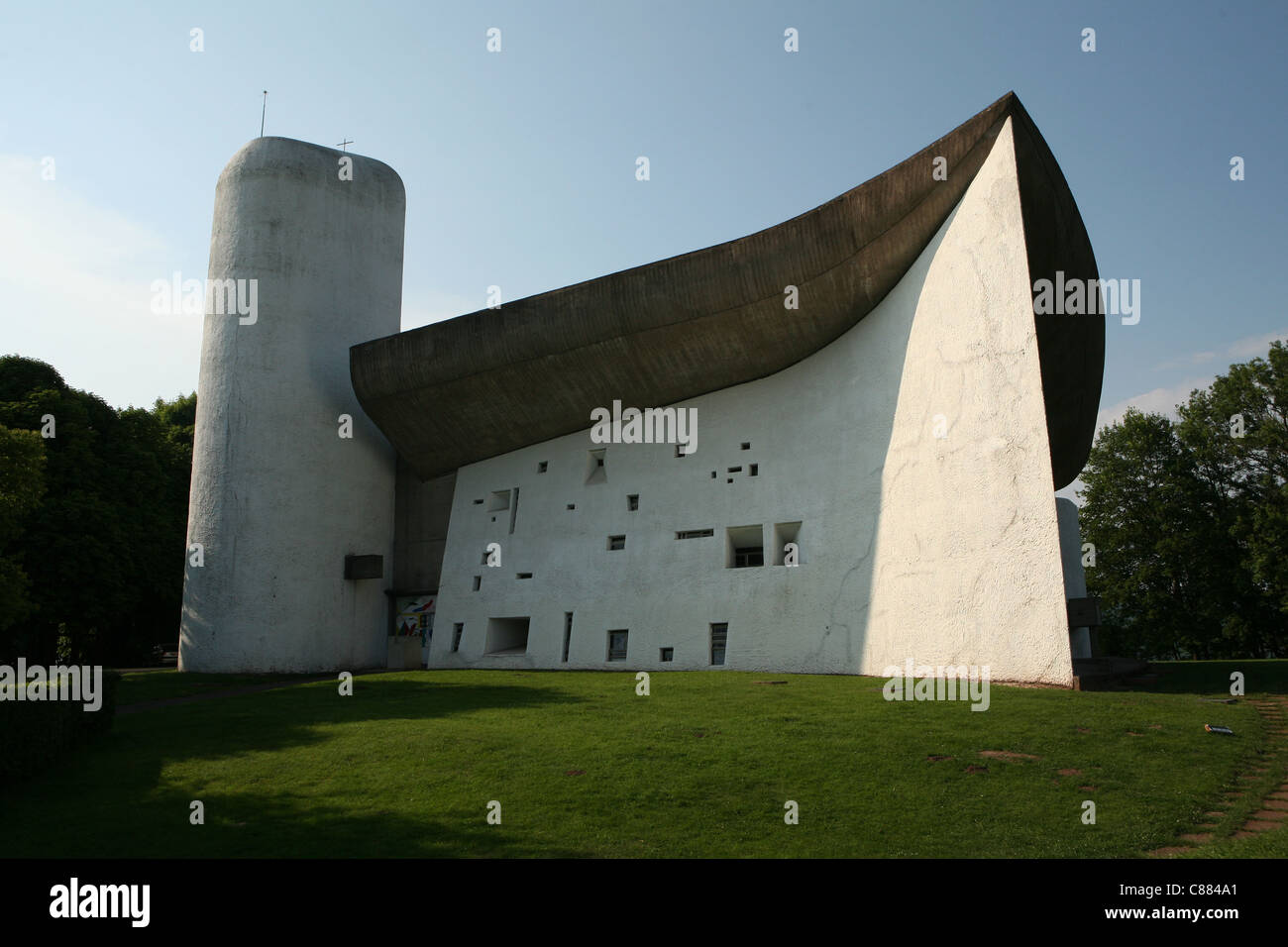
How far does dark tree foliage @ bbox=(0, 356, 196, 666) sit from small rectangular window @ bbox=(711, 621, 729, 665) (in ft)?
56.7

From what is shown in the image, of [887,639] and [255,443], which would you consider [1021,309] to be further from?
[255,443]

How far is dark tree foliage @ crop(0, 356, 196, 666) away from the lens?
82.4 feet

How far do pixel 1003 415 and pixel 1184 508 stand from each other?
77.4 feet

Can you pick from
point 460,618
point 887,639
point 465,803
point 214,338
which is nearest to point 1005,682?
point 887,639

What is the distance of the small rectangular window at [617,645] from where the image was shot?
22.1m

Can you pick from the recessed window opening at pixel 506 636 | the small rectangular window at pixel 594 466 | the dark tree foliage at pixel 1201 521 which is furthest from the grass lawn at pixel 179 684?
the dark tree foliage at pixel 1201 521

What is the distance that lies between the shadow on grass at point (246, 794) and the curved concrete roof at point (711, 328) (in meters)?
9.53

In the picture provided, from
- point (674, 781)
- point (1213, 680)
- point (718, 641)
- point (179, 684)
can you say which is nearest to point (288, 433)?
point (179, 684)

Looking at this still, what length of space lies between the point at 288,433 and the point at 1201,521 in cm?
3233

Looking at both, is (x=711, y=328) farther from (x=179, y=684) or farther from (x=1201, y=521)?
(x=1201, y=521)

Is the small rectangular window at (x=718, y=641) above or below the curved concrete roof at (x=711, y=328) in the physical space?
below

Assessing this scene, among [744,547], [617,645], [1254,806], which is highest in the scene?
[744,547]

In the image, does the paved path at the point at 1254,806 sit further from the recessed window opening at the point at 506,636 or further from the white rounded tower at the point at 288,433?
the white rounded tower at the point at 288,433

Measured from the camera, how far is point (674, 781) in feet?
31.4
